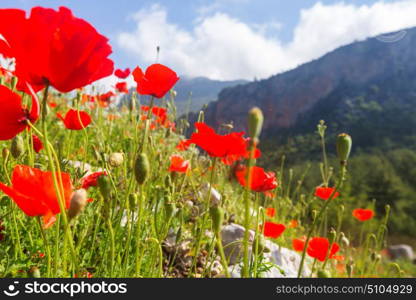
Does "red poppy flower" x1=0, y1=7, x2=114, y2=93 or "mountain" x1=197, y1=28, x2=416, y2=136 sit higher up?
"mountain" x1=197, y1=28, x2=416, y2=136

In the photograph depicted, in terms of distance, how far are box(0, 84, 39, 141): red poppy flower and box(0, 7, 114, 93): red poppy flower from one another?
99 millimetres

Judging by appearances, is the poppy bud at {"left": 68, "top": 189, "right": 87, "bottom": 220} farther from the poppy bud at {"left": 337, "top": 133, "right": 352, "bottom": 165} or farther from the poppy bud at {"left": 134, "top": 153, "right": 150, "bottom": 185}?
the poppy bud at {"left": 337, "top": 133, "right": 352, "bottom": 165}

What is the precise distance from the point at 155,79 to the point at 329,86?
82443 mm

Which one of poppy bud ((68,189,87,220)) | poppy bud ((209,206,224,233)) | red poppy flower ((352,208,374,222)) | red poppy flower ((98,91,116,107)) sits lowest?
red poppy flower ((352,208,374,222))

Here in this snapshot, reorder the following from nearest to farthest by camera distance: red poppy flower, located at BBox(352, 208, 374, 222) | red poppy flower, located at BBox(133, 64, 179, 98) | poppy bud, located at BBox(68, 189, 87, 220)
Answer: poppy bud, located at BBox(68, 189, 87, 220)
red poppy flower, located at BBox(133, 64, 179, 98)
red poppy flower, located at BBox(352, 208, 374, 222)

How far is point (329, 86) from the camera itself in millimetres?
78062

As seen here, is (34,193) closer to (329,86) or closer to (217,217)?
(217,217)

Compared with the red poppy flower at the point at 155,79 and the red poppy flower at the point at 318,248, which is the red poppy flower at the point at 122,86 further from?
the red poppy flower at the point at 318,248

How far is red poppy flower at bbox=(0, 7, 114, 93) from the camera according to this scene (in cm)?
76

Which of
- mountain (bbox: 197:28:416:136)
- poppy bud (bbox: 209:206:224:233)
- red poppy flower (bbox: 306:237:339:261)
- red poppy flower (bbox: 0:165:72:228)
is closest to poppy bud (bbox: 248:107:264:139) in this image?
poppy bud (bbox: 209:206:224:233)

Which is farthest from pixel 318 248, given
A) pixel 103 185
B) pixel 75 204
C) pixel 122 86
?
pixel 122 86

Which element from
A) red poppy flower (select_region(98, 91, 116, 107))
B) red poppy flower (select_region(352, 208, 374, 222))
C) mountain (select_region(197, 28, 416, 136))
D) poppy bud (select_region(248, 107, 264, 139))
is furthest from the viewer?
mountain (select_region(197, 28, 416, 136))

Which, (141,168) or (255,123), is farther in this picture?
(141,168)

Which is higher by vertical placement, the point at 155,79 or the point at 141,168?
the point at 155,79
